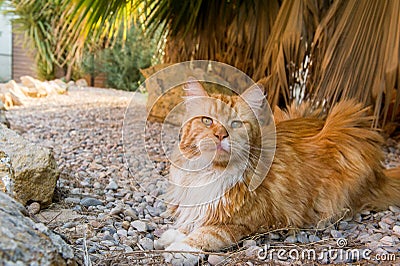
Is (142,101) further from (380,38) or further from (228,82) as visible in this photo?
(380,38)

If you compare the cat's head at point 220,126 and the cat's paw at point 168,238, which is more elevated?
the cat's head at point 220,126

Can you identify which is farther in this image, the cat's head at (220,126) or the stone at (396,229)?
the stone at (396,229)

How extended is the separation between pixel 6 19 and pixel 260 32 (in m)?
7.68

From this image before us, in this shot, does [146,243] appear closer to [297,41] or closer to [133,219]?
[133,219]

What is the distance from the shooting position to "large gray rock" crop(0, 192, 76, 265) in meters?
0.81

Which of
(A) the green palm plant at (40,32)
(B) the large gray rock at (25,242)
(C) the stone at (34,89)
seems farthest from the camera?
(A) the green palm plant at (40,32)

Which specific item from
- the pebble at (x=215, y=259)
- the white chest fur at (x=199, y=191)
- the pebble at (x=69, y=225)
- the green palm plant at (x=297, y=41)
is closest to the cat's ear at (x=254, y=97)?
the green palm plant at (x=297, y=41)

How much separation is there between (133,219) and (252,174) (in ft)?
1.89

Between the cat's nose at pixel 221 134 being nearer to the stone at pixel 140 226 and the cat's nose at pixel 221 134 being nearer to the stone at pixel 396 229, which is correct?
the stone at pixel 140 226

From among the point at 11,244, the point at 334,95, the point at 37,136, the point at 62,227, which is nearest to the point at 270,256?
the point at 62,227

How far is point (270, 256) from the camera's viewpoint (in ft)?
4.83

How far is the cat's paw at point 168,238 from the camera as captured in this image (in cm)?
154

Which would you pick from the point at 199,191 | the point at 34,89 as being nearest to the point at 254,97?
the point at 199,191

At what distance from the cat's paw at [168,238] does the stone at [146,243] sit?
0.6 inches
